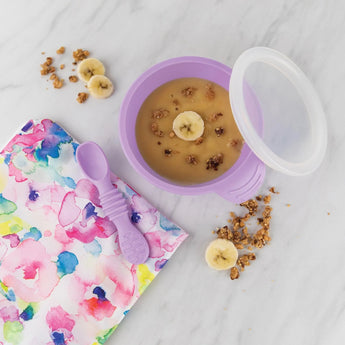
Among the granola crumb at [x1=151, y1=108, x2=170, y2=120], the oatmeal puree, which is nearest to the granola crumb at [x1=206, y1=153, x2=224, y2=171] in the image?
the oatmeal puree

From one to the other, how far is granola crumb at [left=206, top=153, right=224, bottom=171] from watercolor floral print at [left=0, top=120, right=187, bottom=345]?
0.11 meters

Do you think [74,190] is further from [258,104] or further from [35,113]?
[258,104]

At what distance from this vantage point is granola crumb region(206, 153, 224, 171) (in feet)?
2.19

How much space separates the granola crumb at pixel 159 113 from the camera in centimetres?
68

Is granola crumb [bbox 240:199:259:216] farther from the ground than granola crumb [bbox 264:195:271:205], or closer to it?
closer to it

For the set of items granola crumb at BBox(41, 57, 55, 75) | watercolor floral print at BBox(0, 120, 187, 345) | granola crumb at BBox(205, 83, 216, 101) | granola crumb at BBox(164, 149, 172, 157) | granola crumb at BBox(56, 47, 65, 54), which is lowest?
watercolor floral print at BBox(0, 120, 187, 345)

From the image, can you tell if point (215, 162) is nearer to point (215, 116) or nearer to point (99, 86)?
point (215, 116)

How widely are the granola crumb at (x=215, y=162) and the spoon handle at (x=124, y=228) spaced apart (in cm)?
15

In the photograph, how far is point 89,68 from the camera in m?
0.70

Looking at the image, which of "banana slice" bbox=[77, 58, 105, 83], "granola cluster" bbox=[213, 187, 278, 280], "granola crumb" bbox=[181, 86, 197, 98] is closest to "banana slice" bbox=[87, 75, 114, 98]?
"banana slice" bbox=[77, 58, 105, 83]

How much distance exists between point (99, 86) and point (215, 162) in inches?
8.7

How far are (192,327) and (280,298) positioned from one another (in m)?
0.15

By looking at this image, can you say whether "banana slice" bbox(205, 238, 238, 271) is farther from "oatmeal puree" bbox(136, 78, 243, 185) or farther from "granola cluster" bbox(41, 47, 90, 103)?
"granola cluster" bbox(41, 47, 90, 103)

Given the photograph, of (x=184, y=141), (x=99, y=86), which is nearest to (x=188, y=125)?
(x=184, y=141)
